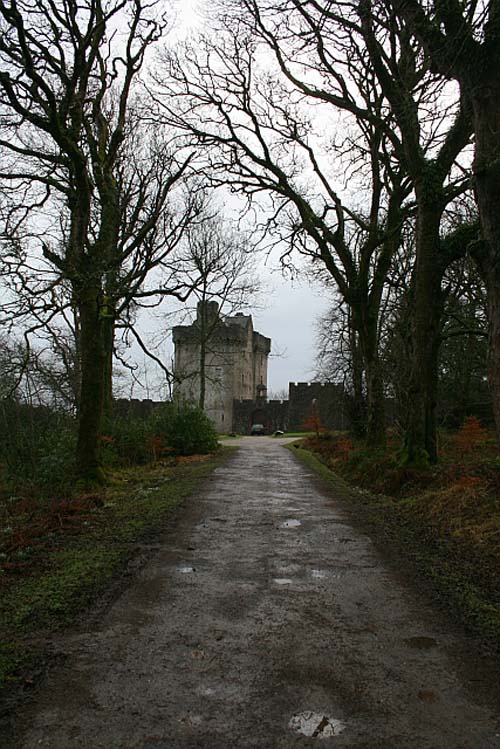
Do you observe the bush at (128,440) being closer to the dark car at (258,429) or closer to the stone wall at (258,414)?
the dark car at (258,429)

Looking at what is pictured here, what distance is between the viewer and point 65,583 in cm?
619

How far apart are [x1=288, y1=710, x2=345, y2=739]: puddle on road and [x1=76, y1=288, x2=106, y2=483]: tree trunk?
11.1 m

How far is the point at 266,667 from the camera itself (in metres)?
4.29

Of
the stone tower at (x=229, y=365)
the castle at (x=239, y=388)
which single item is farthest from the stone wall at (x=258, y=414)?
the stone tower at (x=229, y=365)

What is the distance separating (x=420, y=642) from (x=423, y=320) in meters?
9.90

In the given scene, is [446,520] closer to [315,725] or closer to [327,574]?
[327,574]

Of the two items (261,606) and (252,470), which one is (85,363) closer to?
(252,470)

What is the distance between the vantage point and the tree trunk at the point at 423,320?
1381cm

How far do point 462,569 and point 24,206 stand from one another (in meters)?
12.6

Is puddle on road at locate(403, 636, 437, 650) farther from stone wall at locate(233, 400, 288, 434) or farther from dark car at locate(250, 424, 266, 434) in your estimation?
stone wall at locate(233, 400, 288, 434)

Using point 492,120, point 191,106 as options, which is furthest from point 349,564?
point 191,106

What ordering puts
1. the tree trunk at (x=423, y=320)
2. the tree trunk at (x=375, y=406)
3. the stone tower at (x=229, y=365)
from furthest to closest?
1. the stone tower at (x=229, y=365)
2. the tree trunk at (x=375, y=406)
3. the tree trunk at (x=423, y=320)

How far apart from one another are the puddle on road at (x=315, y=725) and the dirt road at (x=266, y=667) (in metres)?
0.01

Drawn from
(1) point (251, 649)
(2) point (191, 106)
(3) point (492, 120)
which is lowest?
(1) point (251, 649)
